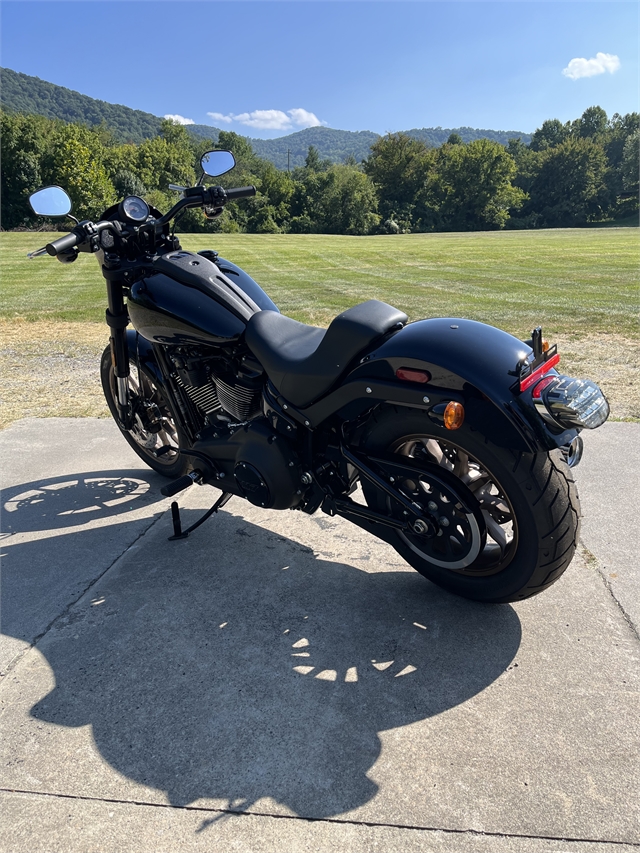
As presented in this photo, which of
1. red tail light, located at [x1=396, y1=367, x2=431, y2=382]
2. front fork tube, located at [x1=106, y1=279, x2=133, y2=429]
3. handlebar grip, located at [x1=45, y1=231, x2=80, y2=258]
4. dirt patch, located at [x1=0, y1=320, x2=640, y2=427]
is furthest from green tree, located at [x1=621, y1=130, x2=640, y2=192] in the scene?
red tail light, located at [x1=396, y1=367, x2=431, y2=382]

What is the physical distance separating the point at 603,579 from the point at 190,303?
2.34 meters

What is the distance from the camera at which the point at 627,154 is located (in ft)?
294

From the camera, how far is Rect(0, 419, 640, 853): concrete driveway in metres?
1.72

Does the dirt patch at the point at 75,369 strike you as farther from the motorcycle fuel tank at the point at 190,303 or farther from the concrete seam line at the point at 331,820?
the concrete seam line at the point at 331,820

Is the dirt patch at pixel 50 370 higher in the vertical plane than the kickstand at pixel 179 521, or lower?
lower

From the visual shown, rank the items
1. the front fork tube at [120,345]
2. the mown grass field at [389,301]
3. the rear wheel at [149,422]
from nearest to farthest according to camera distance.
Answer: the front fork tube at [120,345], the rear wheel at [149,422], the mown grass field at [389,301]

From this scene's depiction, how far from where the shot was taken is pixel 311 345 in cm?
270

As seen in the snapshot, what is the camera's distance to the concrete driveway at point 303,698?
1.72 meters

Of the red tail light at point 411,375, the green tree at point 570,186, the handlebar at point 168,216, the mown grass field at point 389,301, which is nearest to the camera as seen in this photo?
the red tail light at point 411,375

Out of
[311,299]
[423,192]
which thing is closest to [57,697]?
[311,299]

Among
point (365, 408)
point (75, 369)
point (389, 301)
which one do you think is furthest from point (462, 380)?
point (389, 301)

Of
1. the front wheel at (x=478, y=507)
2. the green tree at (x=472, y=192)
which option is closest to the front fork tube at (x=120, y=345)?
the front wheel at (x=478, y=507)

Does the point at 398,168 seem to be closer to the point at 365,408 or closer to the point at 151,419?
the point at 151,419

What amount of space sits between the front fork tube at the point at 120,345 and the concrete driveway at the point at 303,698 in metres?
0.81
